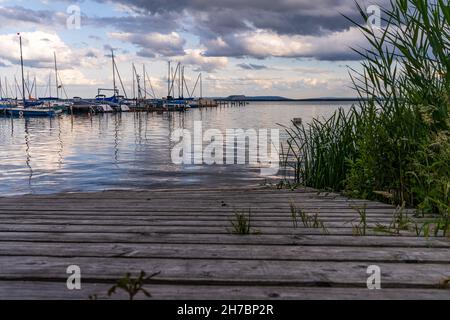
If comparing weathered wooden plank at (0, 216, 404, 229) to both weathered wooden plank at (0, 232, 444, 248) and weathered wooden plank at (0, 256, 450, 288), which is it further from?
weathered wooden plank at (0, 256, 450, 288)

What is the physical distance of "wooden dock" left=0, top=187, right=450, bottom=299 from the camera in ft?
6.75

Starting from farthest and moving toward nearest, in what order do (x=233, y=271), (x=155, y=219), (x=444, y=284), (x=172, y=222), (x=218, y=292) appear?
(x=155, y=219)
(x=172, y=222)
(x=233, y=271)
(x=444, y=284)
(x=218, y=292)

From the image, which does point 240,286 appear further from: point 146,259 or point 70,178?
point 70,178

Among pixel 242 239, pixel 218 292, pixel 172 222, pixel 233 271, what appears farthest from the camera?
pixel 172 222

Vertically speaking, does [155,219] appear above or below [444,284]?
below

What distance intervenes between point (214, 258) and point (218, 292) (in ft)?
1.76

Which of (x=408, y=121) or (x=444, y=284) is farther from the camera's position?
(x=408, y=121)

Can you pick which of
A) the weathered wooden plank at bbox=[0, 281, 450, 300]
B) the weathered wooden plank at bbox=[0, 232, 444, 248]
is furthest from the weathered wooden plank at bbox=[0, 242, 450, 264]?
the weathered wooden plank at bbox=[0, 281, 450, 300]

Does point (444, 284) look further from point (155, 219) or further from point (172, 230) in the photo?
point (155, 219)

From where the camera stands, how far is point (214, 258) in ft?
8.40

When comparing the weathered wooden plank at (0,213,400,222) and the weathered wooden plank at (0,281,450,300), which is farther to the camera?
the weathered wooden plank at (0,213,400,222)

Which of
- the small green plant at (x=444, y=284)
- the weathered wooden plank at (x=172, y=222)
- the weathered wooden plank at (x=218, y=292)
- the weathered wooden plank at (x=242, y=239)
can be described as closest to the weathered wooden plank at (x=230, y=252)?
the weathered wooden plank at (x=242, y=239)

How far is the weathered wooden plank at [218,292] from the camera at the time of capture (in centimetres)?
197

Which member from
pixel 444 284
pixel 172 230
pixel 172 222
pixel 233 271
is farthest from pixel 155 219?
pixel 444 284
